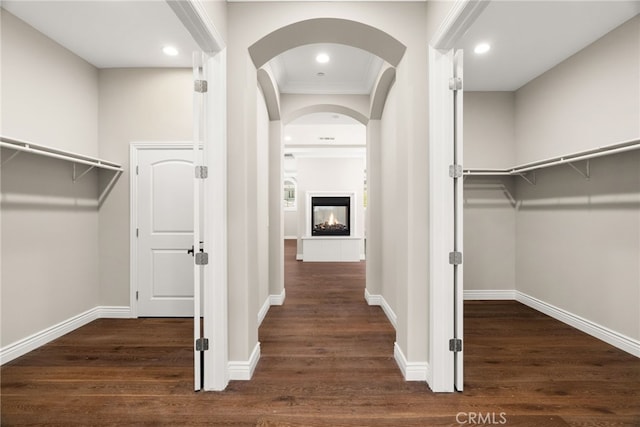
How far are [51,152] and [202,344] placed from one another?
7.14 ft


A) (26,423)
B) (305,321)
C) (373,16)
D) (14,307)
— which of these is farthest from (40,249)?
(373,16)

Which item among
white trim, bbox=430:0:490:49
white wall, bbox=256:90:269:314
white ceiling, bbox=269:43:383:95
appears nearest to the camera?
white trim, bbox=430:0:490:49

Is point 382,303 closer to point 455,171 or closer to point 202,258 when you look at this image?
point 455,171

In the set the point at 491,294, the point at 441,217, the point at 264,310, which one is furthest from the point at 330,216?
the point at 441,217

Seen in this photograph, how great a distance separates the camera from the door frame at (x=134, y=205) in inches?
137

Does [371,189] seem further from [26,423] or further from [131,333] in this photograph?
[26,423]

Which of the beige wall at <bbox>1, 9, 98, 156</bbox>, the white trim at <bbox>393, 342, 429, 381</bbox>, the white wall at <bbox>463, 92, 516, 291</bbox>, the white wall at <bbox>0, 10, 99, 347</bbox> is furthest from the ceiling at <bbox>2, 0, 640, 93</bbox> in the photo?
the white trim at <bbox>393, 342, 429, 381</bbox>

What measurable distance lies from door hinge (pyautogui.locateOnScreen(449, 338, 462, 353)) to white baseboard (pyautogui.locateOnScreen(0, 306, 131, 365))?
11.0 ft

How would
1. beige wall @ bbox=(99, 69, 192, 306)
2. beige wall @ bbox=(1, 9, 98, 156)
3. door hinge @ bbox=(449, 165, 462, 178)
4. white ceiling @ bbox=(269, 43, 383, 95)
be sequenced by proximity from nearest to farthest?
door hinge @ bbox=(449, 165, 462, 178) < beige wall @ bbox=(1, 9, 98, 156) < white ceiling @ bbox=(269, 43, 383, 95) < beige wall @ bbox=(99, 69, 192, 306)

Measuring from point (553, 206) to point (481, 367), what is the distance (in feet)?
7.30

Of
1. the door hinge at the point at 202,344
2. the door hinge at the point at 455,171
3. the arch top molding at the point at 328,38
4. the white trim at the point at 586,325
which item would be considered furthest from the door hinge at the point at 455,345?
the arch top molding at the point at 328,38

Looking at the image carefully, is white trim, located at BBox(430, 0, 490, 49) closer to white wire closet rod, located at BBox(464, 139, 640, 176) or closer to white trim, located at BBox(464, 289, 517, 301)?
white wire closet rod, located at BBox(464, 139, 640, 176)

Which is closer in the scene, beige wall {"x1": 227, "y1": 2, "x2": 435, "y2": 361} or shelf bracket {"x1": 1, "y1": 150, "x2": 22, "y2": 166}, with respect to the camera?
beige wall {"x1": 227, "y1": 2, "x2": 435, "y2": 361}

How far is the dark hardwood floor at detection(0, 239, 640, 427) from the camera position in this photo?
183 cm
